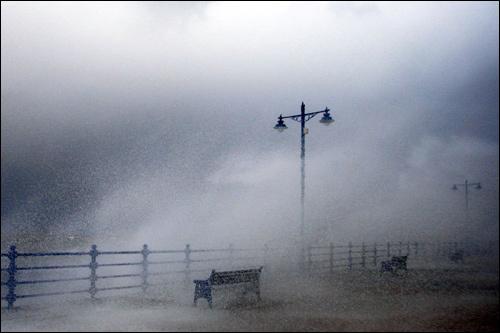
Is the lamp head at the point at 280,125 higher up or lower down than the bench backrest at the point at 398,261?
higher up

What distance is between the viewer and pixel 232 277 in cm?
1237

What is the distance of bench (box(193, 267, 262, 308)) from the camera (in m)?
11.8

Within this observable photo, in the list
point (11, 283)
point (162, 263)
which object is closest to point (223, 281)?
point (162, 263)

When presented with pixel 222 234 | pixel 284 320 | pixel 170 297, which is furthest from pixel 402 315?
pixel 222 234

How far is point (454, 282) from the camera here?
17.4 metres

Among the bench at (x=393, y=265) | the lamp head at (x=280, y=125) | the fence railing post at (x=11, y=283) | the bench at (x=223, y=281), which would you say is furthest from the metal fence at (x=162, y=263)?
the lamp head at (x=280, y=125)

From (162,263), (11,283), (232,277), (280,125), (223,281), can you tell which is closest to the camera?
(11,283)

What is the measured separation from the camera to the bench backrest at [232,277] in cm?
1186

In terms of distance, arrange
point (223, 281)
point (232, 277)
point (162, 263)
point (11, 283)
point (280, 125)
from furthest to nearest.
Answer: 1. point (280, 125)
2. point (162, 263)
3. point (232, 277)
4. point (223, 281)
5. point (11, 283)

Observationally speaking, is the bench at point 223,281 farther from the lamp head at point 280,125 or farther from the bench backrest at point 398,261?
the bench backrest at point 398,261

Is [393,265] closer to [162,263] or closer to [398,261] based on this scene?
[398,261]

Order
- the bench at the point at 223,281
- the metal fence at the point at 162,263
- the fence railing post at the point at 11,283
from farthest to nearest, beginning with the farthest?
1. the bench at the point at 223,281
2. the metal fence at the point at 162,263
3. the fence railing post at the point at 11,283

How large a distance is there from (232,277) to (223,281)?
34cm

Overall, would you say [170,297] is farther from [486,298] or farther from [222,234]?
[222,234]
